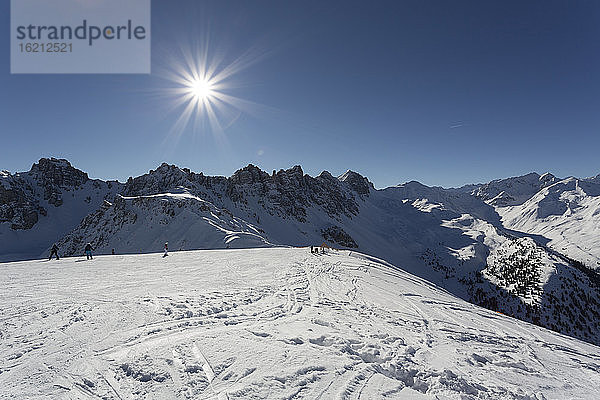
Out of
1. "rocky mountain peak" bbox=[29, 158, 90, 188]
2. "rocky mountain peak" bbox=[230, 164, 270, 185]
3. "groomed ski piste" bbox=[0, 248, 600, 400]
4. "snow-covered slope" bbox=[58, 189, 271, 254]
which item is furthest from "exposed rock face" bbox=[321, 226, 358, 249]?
"rocky mountain peak" bbox=[29, 158, 90, 188]

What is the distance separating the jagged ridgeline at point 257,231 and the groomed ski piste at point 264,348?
86.4ft

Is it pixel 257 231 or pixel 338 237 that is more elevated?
pixel 257 231

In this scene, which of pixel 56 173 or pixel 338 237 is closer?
pixel 338 237

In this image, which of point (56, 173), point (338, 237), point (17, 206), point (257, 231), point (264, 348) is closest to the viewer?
point (264, 348)

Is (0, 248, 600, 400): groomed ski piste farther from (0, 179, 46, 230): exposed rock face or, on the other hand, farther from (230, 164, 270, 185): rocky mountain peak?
(0, 179, 46, 230): exposed rock face

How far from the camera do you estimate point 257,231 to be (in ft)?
185

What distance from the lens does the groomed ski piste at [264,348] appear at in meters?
4.80

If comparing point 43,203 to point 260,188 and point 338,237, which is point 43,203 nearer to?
point 260,188

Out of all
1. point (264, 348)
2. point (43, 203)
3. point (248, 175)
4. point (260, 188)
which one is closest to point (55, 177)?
point (43, 203)

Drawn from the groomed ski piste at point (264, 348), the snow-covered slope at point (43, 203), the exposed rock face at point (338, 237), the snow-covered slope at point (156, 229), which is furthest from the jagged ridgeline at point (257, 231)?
the groomed ski piste at point (264, 348)

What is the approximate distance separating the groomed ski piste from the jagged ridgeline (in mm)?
26350

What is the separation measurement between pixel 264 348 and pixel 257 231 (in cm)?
5118

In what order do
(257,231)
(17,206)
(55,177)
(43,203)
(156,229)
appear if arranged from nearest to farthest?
(156,229)
(257,231)
(17,206)
(43,203)
(55,177)

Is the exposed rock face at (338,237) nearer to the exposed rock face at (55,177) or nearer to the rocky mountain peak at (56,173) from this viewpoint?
the exposed rock face at (55,177)
